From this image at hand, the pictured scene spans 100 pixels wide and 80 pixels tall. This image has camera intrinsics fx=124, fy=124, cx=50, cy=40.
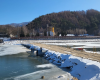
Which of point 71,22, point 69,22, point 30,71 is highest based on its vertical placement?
point 71,22

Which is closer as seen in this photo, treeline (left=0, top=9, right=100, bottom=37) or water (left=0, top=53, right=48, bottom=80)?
water (left=0, top=53, right=48, bottom=80)

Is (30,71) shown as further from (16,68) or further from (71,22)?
(71,22)

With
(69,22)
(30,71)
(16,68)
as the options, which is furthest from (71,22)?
(30,71)

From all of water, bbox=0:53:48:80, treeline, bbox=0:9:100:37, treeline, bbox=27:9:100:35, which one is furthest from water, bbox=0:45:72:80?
treeline, bbox=27:9:100:35

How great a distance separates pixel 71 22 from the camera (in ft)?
485

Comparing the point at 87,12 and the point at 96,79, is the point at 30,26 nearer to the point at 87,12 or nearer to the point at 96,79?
the point at 87,12

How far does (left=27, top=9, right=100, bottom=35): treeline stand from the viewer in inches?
5192

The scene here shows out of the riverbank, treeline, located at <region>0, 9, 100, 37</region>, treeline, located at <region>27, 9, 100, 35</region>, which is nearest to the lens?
the riverbank

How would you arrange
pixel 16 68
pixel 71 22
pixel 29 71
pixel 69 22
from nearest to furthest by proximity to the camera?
pixel 29 71 < pixel 16 68 < pixel 69 22 < pixel 71 22

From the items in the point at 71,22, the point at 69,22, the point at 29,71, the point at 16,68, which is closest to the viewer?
the point at 29,71

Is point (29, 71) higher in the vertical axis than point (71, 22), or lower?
lower

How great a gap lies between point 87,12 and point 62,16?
38.5 meters

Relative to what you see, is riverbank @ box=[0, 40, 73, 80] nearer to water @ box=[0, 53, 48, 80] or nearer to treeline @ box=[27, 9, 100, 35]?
water @ box=[0, 53, 48, 80]

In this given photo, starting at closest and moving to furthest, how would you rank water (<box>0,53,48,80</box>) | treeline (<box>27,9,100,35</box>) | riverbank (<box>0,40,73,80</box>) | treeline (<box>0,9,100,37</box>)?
riverbank (<box>0,40,73,80</box>)
water (<box>0,53,48,80</box>)
treeline (<box>0,9,100,37</box>)
treeline (<box>27,9,100,35</box>)
